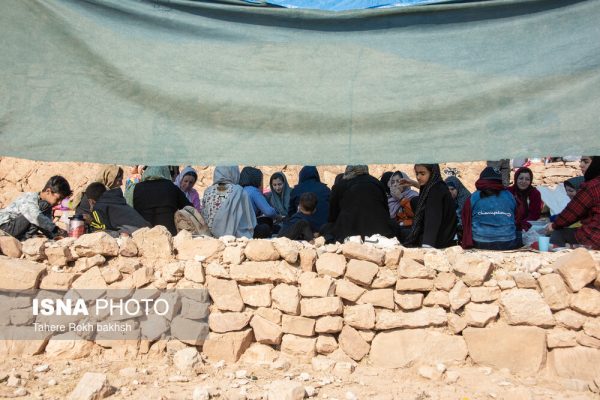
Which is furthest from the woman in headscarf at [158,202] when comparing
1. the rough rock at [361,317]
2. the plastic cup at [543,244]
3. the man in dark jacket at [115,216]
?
the plastic cup at [543,244]

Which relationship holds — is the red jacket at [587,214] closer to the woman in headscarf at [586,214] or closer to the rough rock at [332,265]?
the woman in headscarf at [586,214]

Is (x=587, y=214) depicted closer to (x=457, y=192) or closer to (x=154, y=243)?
(x=457, y=192)

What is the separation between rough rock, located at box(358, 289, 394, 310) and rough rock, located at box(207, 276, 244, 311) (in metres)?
0.84

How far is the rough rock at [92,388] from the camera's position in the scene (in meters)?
3.77

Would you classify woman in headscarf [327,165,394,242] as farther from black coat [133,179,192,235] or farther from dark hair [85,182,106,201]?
dark hair [85,182,106,201]

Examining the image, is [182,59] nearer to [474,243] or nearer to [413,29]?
[413,29]

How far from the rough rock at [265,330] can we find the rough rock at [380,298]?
61cm

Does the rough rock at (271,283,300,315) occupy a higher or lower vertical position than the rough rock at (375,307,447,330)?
higher

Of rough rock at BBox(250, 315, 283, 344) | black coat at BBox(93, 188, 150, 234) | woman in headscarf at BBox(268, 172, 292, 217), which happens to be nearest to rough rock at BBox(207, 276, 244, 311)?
rough rock at BBox(250, 315, 283, 344)

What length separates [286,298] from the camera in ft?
14.6

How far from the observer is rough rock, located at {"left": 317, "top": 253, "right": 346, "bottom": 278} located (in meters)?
4.45

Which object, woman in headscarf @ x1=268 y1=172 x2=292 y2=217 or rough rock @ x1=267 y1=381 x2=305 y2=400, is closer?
rough rock @ x1=267 y1=381 x2=305 y2=400

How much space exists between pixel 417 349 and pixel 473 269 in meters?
0.64

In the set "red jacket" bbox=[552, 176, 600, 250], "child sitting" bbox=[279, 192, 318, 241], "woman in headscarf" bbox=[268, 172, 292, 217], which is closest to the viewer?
"red jacket" bbox=[552, 176, 600, 250]
